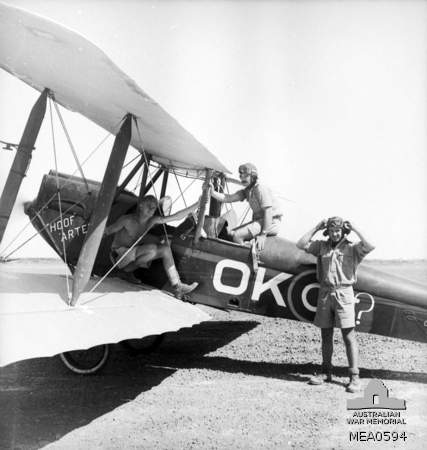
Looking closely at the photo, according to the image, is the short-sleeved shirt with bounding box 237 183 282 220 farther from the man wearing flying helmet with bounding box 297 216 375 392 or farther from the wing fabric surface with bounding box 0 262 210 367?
the wing fabric surface with bounding box 0 262 210 367

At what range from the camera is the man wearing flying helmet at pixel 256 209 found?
5730 mm

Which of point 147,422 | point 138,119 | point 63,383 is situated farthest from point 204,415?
point 138,119

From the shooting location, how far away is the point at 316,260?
544 cm

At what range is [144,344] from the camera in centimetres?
662

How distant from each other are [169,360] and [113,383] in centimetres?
112

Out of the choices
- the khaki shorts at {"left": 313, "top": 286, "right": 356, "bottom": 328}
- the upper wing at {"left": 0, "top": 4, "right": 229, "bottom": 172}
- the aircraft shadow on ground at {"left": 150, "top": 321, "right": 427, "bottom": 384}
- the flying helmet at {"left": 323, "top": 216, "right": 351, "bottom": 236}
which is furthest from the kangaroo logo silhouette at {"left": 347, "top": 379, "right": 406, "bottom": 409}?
the upper wing at {"left": 0, "top": 4, "right": 229, "bottom": 172}

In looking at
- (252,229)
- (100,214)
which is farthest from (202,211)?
(100,214)

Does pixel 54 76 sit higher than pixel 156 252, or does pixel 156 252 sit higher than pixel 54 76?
pixel 54 76

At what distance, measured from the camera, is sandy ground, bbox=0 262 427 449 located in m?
3.73

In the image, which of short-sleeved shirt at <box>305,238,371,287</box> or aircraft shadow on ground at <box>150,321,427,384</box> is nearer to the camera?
short-sleeved shirt at <box>305,238,371,287</box>

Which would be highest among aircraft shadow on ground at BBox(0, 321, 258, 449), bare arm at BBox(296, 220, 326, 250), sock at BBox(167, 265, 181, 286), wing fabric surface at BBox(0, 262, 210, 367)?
bare arm at BBox(296, 220, 326, 250)

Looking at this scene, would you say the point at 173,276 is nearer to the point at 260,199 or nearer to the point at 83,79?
the point at 260,199

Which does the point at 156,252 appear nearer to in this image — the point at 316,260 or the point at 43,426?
the point at 316,260

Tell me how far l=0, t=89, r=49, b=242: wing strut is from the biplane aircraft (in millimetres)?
10
